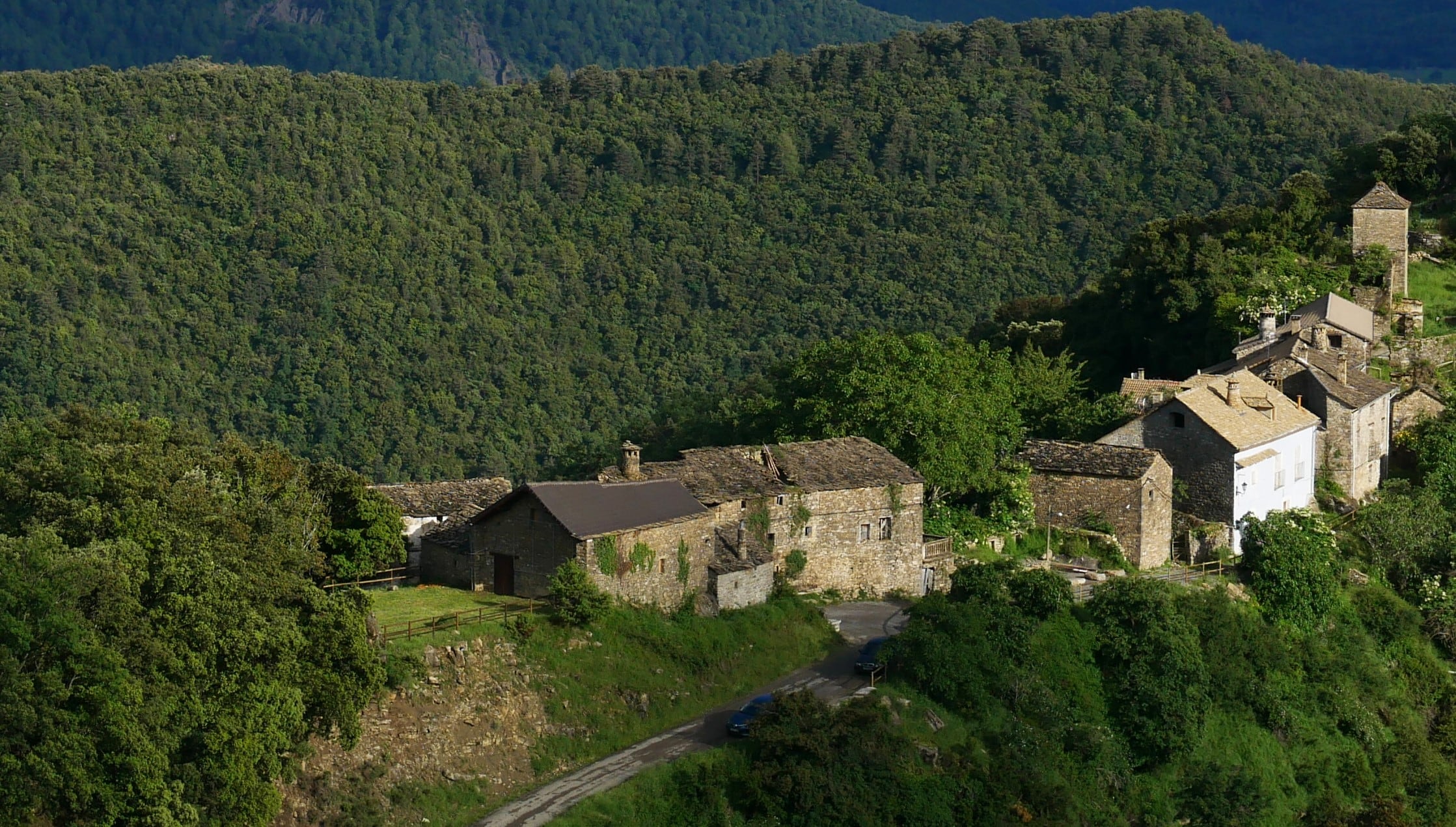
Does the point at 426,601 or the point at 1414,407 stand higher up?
the point at 1414,407

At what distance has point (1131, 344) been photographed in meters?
76.8

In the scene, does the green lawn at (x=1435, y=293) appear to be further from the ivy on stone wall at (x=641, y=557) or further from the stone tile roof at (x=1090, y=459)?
the ivy on stone wall at (x=641, y=557)

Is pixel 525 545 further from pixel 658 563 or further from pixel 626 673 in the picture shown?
pixel 626 673

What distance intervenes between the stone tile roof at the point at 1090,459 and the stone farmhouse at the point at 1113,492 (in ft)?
0.06

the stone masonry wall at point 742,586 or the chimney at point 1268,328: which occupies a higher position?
the chimney at point 1268,328

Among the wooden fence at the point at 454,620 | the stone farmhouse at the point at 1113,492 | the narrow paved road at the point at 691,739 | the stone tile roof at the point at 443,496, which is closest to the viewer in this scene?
the narrow paved road at the point at 691,739

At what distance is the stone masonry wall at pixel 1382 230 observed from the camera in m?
74.5

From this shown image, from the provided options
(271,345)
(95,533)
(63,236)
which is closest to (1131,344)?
(95,533)

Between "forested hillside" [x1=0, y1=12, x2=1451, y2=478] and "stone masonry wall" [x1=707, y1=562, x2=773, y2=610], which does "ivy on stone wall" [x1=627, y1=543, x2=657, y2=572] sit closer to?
"stone masonry wall" [x1=707, y1=562, x2=773, y2=610]

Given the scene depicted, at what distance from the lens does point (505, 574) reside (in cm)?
4278

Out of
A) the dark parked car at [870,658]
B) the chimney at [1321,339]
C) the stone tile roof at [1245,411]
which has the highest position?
the chimney at [1321,339]

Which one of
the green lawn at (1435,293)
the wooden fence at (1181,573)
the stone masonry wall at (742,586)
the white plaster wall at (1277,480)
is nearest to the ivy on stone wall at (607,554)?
the stone masonry wall at (742,586)

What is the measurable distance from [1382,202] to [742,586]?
41502 millimetres

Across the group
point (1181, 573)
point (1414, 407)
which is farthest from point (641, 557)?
point (1414, 407)
